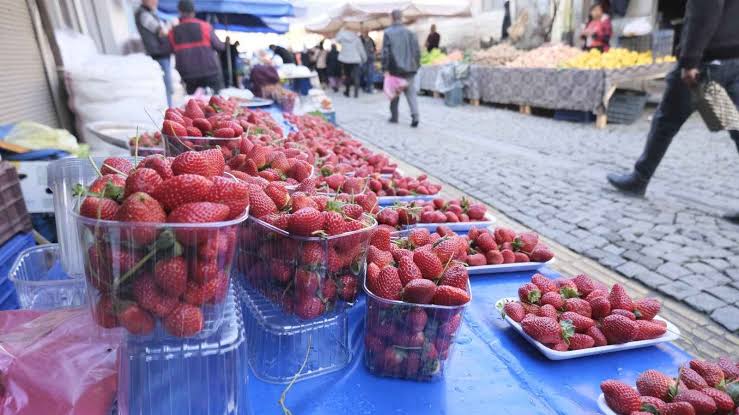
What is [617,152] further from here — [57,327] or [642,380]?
[57,327]

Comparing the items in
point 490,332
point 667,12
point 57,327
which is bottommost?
point 490,332

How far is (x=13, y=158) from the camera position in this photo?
303cm

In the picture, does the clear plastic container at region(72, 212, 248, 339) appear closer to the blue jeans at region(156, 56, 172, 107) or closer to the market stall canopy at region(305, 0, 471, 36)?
the blue jeans at region(156, 56, 172, 107)

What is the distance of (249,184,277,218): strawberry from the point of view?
1166mm

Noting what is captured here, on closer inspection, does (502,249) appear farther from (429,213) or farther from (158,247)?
(158,247)

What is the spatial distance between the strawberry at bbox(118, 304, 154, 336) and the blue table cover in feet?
1.20

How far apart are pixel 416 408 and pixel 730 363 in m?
0.92

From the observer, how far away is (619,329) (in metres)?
1.38

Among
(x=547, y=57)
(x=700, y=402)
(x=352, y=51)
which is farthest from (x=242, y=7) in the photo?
(x=700, y=402)

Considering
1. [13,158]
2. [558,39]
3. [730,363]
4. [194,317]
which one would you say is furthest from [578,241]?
[558,39]

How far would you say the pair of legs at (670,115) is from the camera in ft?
12.7

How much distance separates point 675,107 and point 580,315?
3.69m

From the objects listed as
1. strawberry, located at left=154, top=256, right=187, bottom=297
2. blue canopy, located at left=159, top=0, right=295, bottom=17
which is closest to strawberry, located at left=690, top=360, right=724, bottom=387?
strawberry, located at left=154, top=256, right=187, bottom=297

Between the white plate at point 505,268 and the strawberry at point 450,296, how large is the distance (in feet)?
2.28
